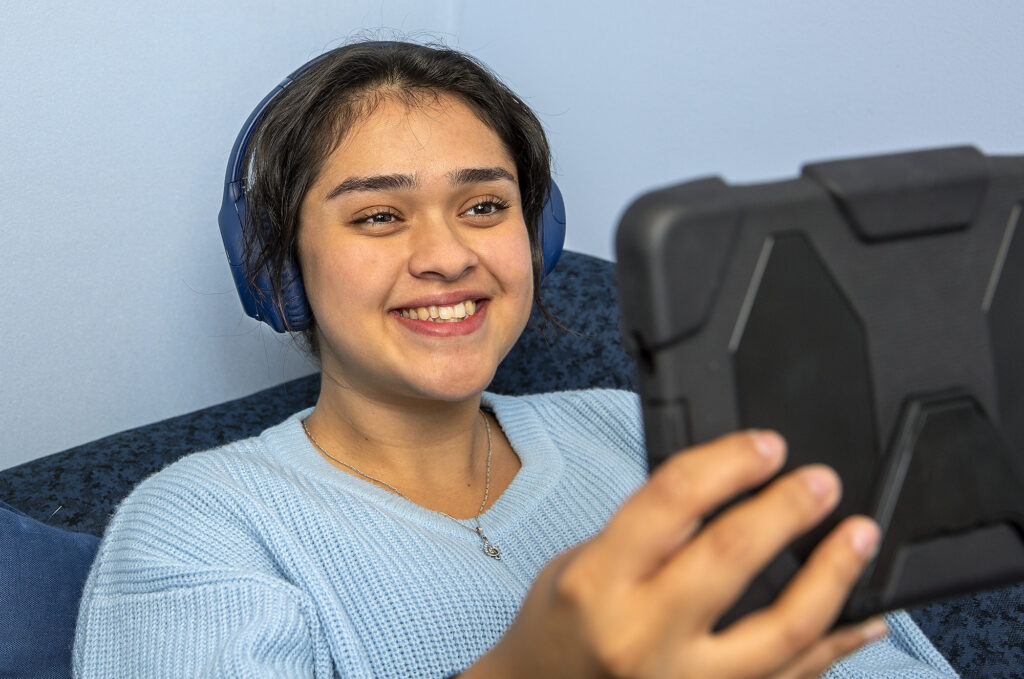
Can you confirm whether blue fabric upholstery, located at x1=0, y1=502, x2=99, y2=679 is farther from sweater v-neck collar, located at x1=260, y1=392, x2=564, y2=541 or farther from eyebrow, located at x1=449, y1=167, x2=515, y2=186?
eyebrow, located at x1=449, y1=167, x2=515, y2=186

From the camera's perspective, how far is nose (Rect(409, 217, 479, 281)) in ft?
3.56

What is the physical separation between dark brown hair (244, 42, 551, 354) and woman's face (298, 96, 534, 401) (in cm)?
3

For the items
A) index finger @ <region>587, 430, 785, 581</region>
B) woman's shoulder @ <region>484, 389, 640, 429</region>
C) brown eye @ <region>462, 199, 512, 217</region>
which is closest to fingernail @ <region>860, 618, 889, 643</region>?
index finger @ <region>587, 430, 785, 581</region>

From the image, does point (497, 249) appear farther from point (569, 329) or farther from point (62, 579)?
point (62, 579)

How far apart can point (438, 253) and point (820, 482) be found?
2.17ft

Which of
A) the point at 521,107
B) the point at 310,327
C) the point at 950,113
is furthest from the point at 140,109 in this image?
the point at 950,113

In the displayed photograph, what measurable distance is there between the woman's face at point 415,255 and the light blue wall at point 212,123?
17.9 inches

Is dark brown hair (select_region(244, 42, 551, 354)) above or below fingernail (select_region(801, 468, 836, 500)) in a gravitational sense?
above

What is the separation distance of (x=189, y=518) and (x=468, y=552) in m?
0.30

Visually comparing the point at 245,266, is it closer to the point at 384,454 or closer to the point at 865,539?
the point at 384,454

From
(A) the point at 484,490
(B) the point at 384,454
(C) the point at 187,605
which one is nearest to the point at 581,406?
(A) the point at 484,490

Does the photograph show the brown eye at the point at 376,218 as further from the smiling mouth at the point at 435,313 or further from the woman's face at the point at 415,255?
the smiling mouth at the point at 435,313

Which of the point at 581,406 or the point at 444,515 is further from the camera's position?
the point at 581,406

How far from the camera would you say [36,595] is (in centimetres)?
107
